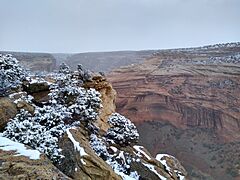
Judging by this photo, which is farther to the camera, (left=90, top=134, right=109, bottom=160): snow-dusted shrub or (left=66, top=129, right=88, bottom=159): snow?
(left=90, top=134, right=109, bottom=160): snow-dusted shrub

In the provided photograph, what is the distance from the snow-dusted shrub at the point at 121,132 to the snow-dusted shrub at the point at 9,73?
11.8ft

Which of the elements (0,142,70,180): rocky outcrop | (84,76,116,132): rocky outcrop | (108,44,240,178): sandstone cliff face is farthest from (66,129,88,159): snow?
(108,44,240,178): sandstone cliff face

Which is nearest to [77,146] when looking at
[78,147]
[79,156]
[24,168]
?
[78,147]

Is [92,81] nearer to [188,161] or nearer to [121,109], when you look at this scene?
[188,161]

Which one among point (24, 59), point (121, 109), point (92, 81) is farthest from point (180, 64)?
point (92, 81)

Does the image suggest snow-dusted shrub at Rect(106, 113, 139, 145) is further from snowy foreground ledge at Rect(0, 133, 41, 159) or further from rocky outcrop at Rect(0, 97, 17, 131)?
snowy foreground ledge at Rect(0, 133, 41, 159)

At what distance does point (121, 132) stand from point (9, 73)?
4319 millimetres

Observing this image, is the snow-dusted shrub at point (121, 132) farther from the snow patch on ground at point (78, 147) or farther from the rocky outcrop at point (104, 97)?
the snow patch on ground at point (78, 147)

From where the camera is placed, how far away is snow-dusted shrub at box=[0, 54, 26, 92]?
459 inches

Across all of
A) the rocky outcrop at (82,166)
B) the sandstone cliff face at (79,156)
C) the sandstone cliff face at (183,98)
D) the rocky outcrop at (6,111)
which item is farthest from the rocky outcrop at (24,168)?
the sandstone cliff face at (183,98)

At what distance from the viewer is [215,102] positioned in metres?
36.5

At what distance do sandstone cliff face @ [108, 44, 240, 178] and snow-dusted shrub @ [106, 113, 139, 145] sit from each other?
16.7 m

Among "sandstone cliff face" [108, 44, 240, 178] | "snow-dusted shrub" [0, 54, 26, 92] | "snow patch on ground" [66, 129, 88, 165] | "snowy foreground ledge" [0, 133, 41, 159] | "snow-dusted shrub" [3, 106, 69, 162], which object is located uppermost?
"snow-dusted shrub" [0, 54, 26, 92]

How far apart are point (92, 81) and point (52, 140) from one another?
5.48 meters
